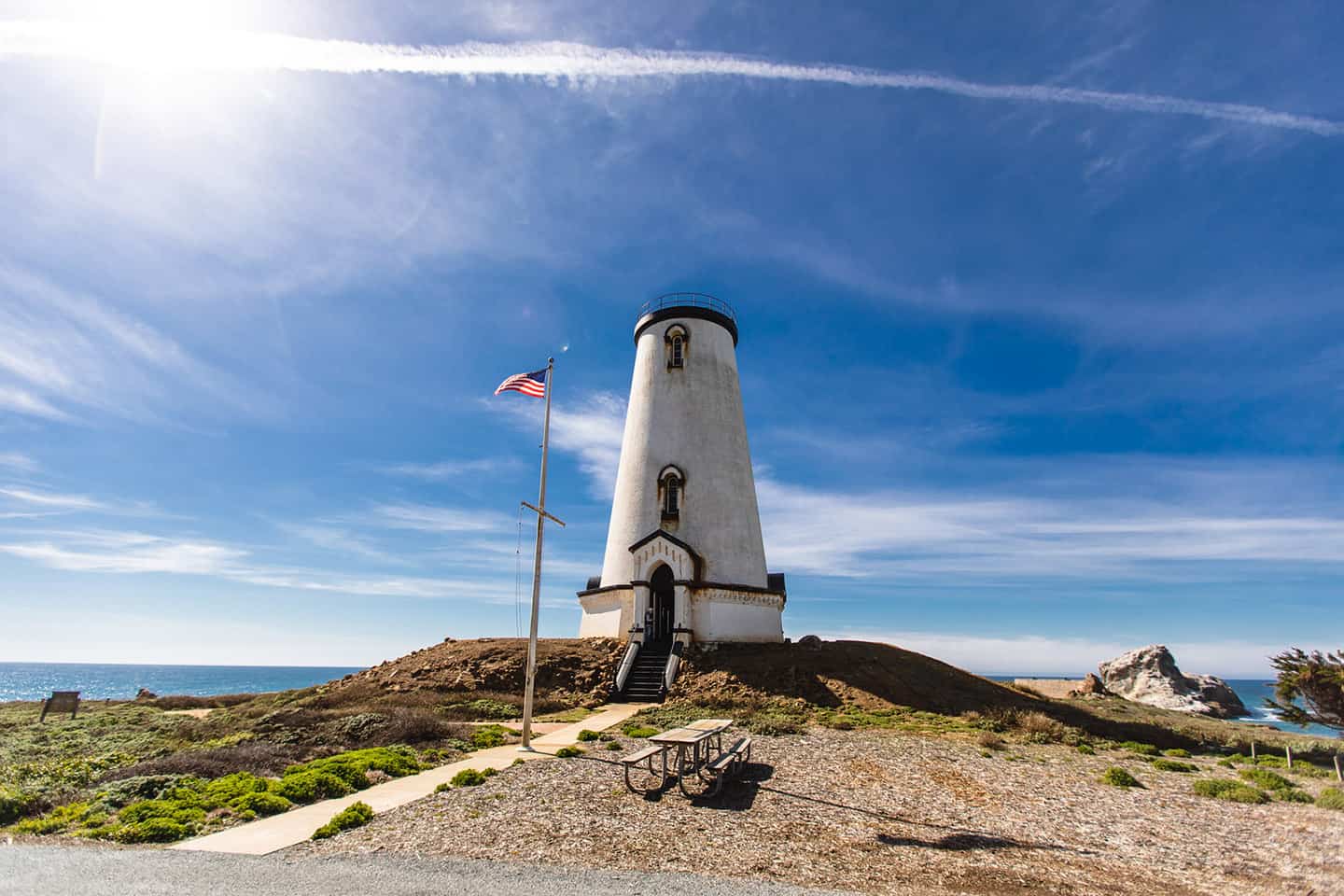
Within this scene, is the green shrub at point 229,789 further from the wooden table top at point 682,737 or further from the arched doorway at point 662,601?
the arched doorway at point 662,601

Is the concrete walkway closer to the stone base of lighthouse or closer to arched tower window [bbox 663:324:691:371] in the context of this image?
the stone base of lighthouse

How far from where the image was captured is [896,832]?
8.70m

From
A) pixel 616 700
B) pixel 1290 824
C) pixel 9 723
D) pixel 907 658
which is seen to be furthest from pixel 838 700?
pixel 9 723

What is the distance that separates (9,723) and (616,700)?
19127 millimetres

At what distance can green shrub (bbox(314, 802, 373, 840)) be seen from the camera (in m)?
8.15

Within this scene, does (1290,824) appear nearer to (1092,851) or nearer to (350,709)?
(1092,851)

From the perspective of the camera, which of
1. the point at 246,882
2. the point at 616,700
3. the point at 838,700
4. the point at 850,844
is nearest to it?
the point at 246,882

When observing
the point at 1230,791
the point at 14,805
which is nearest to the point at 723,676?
the point at 1230,791

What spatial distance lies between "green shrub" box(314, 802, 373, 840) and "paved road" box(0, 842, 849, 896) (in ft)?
2.44

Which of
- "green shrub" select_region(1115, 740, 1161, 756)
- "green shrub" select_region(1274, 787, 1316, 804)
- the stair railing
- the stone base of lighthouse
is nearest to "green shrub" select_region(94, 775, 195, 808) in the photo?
the stair railing

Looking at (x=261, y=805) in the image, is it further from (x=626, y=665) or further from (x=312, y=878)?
(x=626, y=665)

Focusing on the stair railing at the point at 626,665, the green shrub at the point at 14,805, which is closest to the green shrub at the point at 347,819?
the green shrub at the point at 14,805

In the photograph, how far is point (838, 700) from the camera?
65.2 ft

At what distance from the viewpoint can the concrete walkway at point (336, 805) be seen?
785cm
